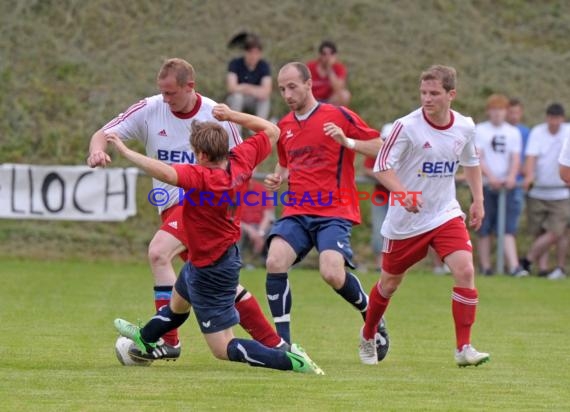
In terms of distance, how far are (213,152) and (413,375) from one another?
195 centimetres

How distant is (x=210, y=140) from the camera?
7441 millimetres

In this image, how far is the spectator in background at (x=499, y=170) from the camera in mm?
16641

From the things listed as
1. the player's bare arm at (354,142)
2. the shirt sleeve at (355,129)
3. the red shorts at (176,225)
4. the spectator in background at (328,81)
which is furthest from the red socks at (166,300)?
the spectator in background at (328,81)

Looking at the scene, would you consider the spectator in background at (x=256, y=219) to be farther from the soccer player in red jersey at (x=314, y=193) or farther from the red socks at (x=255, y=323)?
the red socks at (x=255, y=323)

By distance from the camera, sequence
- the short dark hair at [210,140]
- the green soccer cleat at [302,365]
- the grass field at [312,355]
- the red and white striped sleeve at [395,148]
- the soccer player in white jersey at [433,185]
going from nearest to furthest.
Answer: the grass field at [312,355] < the short dark hair at [210,140] < the green soccer cleat at [302,365] < the soccer player in white jersey at [433,185] < the red and white striped sleeve at [395,148]

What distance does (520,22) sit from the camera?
23.4 metres

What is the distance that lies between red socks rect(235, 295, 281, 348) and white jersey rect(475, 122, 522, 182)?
8926mm

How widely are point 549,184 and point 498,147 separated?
33.4 inches

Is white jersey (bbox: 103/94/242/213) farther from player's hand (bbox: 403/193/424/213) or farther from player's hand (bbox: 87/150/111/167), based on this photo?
player's hand (bbox: 403/193/424/213)

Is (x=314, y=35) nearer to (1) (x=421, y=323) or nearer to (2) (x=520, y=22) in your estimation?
(2) (x=520, y=22)

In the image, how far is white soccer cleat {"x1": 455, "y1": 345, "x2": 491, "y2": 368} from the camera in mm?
8352

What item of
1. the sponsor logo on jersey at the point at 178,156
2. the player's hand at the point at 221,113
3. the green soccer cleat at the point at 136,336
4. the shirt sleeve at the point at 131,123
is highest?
the player's hand at the point at 221,113

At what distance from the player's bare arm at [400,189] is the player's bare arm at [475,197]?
423mm

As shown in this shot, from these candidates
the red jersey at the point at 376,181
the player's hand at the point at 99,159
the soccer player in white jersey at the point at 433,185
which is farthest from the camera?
the red jersey at the point at 376,181
